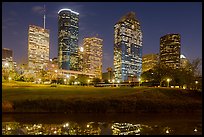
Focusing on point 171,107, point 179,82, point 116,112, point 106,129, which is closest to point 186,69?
point 179,82

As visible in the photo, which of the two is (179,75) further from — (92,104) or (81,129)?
(81,129)

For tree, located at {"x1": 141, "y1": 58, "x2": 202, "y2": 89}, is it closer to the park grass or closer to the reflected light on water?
the park grass

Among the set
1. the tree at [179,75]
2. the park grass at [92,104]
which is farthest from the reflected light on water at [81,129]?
the tree at [179,75]

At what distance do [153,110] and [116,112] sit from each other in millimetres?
6639

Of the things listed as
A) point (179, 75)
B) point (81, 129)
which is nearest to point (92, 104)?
point (81, 129)

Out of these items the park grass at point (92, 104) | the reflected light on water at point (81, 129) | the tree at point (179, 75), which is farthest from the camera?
the tree at point (179, 75)

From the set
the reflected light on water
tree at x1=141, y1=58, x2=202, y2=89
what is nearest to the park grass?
the reflected light on water

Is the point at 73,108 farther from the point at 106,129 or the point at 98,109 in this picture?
the point at 106,129

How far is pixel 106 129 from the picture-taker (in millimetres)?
26688

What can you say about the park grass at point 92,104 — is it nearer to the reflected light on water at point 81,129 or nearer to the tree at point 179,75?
the reflected light on water at point 81,129

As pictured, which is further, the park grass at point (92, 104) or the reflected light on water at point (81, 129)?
the park grass at point (92, 104)

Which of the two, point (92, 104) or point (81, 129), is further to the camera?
point (92, 104)

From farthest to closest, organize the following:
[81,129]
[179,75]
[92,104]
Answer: [179,75], [92,104], [81,129]

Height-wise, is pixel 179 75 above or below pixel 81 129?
above
